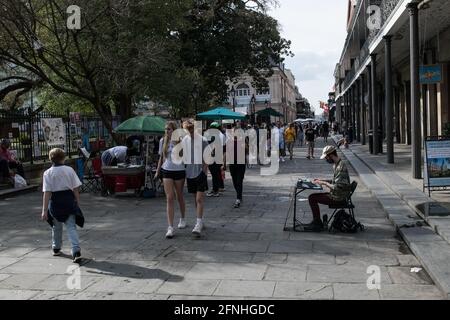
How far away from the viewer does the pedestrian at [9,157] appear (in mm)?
14891

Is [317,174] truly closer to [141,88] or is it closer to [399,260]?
[141,88]

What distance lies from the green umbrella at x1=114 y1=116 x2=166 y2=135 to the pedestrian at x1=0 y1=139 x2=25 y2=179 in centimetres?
350

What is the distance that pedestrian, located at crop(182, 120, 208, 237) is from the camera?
8.42 m

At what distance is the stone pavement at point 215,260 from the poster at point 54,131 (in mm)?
7883

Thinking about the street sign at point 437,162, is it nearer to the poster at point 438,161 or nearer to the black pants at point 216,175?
the poster at point 438,161

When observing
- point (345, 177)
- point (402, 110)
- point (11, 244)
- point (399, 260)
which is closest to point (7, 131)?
point (11, 244)

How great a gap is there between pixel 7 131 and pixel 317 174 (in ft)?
30.5

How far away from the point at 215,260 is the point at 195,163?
2073 mm

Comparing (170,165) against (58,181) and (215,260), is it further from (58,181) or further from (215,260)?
(215,260)

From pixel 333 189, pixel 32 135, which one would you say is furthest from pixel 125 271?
pixel 32 135

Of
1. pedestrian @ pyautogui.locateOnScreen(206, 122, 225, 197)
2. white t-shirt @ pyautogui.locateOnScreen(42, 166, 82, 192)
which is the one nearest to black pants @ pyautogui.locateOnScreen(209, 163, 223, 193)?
pedestrian @ pyautogui.locateOnScreen(206, 122, 225, 197)

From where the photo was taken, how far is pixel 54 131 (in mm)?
18547

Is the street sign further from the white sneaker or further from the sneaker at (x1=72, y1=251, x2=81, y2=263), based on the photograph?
the sneaker at (x1=72, y1=251, x2=81, y2=263)

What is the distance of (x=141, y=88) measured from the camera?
1931 cm
